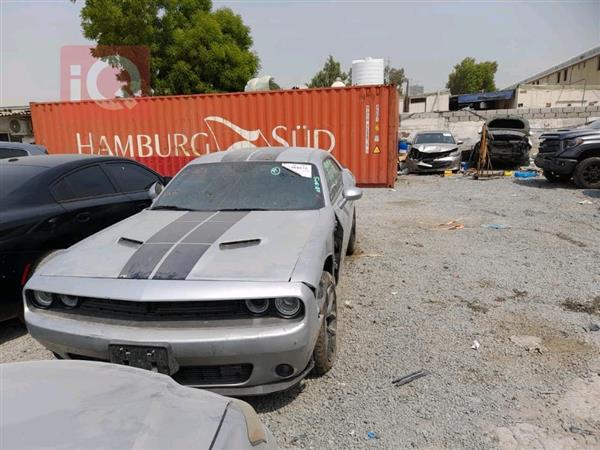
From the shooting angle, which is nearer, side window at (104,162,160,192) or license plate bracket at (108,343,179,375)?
license plate bracket at (108,343,179,375)

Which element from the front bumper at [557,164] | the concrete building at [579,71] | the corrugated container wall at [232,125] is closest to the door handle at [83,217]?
the corrugated container wall at [232,125]

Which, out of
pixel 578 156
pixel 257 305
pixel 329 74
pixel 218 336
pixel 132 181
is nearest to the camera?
pixel 218 336

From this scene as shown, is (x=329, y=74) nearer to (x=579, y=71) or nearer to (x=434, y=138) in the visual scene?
(x=579, y=71)

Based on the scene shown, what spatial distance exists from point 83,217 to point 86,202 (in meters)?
0.20

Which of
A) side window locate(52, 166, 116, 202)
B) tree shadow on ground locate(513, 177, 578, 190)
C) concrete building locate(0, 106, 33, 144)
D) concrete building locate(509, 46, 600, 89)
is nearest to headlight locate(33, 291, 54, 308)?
side window locate(52, 166, 116, 202)

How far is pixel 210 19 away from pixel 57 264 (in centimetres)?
2278

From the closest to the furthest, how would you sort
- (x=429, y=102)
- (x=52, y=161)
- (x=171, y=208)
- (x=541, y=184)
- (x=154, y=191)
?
1. (x=171, y=208)
2. (x=154, y=191)
3. (x=52, y=161)
4. (x=541, y=184)
5. (x=429, y=102)

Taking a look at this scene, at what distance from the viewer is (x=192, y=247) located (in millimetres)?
2611

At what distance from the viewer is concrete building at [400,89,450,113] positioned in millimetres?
37406

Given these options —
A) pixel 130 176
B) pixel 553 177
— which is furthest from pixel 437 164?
pixel 130 176

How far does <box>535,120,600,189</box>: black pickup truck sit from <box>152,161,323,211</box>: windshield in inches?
350

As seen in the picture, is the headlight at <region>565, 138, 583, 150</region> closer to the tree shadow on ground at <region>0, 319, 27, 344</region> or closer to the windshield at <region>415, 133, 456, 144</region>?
the windshield at <region>415, 133, 456, 144</region>

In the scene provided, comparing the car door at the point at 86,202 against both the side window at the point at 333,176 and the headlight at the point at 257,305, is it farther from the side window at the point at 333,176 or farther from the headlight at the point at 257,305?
the headlight at the point at 257,305

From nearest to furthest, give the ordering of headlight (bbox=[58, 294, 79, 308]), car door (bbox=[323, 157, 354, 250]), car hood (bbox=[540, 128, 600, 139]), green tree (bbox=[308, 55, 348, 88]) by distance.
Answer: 1. headlight (bbox=[58, 294, 79, 308])
2. car door (bbox=[323, 157, 354, 250])
3. car hood (bbox=[540, 128, 600, 139])
4. green tree (bbox=[308, 55, 348, 88])
